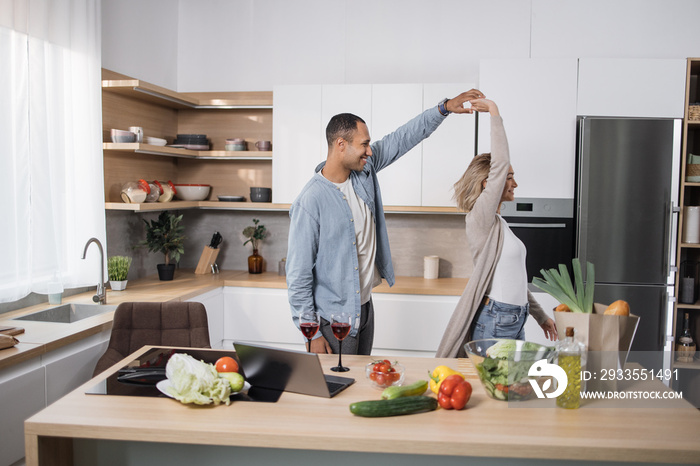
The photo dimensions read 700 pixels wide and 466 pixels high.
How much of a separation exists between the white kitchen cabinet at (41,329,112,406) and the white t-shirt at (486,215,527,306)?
5.85 feet

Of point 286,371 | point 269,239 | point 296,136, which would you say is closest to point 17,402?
point 286,371

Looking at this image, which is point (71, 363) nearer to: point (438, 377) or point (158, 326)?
point (158, 326)

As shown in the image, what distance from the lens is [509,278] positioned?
2.50 m

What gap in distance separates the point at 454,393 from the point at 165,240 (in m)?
2.91

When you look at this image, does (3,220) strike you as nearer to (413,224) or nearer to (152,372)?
(152,372)

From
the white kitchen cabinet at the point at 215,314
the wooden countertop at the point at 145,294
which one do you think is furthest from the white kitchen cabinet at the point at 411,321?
the white kitchen cabinet at the point at 215,314

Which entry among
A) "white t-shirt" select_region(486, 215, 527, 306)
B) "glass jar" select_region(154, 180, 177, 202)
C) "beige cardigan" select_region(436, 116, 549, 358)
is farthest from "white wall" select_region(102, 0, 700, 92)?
"white t-shirt" select_region(486, 215, 527, 306)

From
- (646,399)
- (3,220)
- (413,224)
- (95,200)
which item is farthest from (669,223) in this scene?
(3,220)

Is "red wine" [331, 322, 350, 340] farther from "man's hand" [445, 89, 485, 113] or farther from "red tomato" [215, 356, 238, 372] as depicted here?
"man's hand" [445, 89, 485, 113]

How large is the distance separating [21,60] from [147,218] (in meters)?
1.61

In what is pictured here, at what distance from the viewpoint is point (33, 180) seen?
2.98m

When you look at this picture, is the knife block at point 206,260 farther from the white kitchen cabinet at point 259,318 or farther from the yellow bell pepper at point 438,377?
the yellow bell pepper at point 438,377

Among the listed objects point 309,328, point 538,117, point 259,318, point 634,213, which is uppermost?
point 538,117

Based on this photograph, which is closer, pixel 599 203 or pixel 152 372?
pixel 152 372
